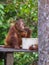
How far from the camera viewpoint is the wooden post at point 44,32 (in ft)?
12.3

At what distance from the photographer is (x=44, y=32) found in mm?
3744

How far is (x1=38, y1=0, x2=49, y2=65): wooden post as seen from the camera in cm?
374

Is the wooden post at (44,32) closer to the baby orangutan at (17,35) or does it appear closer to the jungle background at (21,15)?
the baby orangutan at (17,35)

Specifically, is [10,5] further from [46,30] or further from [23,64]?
[46,30]

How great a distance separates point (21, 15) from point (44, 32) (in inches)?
127

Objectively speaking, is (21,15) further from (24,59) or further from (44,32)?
(44,32)

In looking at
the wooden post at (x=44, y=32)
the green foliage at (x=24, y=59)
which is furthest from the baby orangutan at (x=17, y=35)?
the green foliage at (x=24, y=59)

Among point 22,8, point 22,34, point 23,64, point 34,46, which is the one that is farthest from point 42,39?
point 23,64

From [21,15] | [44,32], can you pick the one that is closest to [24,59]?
[21,15]

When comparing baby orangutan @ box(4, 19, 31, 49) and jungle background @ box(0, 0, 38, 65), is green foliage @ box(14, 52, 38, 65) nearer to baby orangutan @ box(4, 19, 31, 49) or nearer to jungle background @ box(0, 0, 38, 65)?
jungle background @ box(0, 0, 38, 65)

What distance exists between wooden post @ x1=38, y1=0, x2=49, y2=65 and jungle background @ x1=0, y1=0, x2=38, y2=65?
7.30 ft

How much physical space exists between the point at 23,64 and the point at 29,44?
8.05ft

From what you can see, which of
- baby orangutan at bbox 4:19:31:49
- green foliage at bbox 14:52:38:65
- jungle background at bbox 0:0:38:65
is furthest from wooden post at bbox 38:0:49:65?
green foliage at bbox 14:52:38:65

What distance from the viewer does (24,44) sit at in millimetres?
4746
